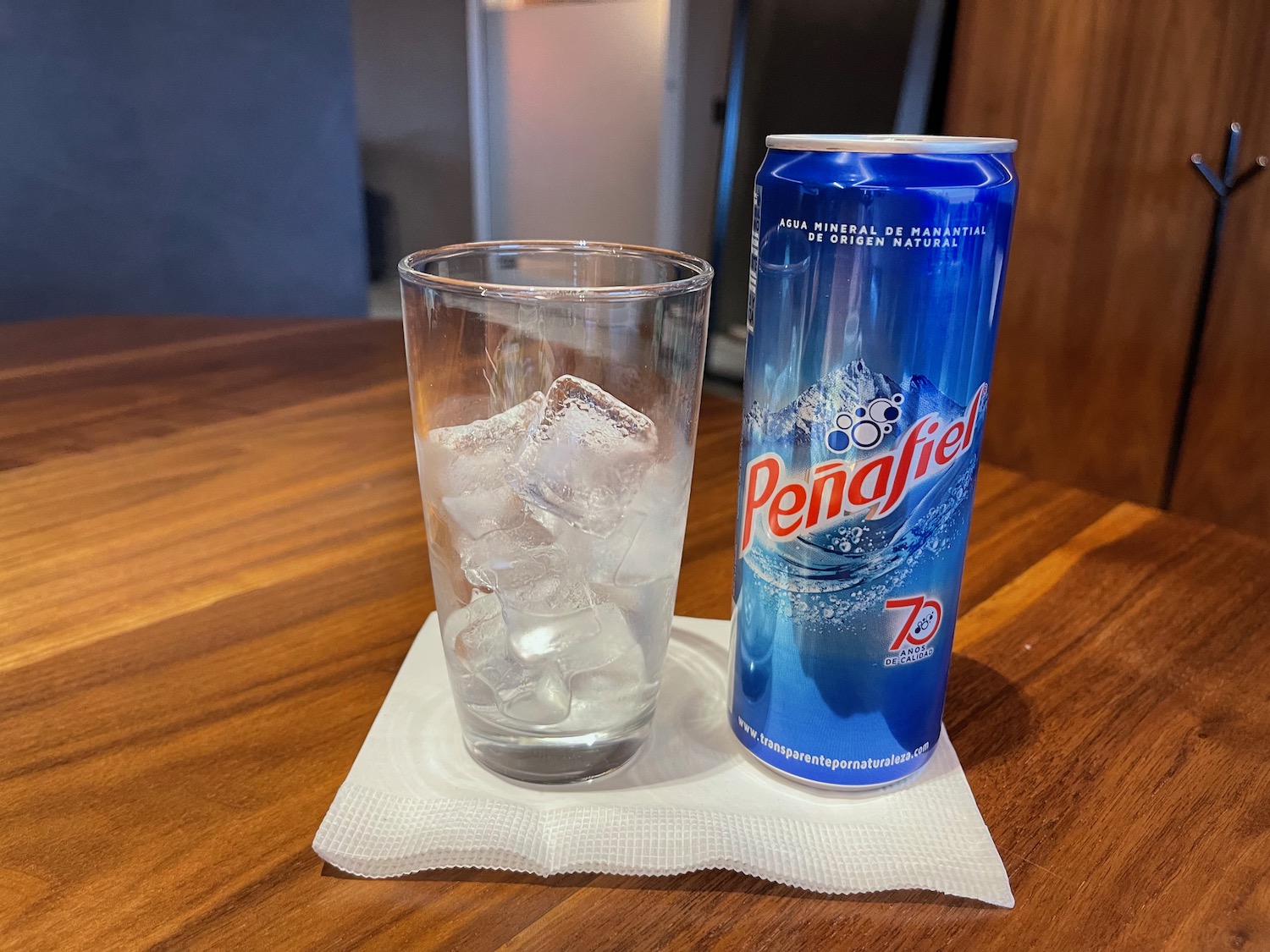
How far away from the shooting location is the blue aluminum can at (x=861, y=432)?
1.32 feet

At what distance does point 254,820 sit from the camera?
0.44m

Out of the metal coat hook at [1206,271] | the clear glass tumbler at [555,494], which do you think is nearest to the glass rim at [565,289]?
the clear glass tumbler at [555,494]

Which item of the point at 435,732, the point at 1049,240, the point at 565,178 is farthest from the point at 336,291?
the point at 435,732

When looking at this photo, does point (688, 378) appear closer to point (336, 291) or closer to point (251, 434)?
point (251, 434)

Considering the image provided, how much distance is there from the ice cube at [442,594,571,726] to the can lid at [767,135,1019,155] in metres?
0.25

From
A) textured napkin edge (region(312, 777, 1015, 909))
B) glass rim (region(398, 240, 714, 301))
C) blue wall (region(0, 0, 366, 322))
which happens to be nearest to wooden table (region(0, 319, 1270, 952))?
textured napkin edge (region(312, 777, 1015, 909))

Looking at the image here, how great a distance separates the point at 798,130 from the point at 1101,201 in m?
0.80

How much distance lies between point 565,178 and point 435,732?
13.2 feet

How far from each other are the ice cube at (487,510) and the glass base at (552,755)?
11 cm

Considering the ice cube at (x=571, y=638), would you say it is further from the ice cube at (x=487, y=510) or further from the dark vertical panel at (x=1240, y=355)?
the dark vertical panel at (x=1240, y=355)

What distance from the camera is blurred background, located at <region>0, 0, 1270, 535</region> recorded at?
1787 millimetres

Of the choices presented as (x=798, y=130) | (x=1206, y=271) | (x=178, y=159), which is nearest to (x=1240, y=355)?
(x=1206, y=271)

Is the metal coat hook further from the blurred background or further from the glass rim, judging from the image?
the glass rim

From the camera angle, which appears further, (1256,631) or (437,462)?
(1256,631)
